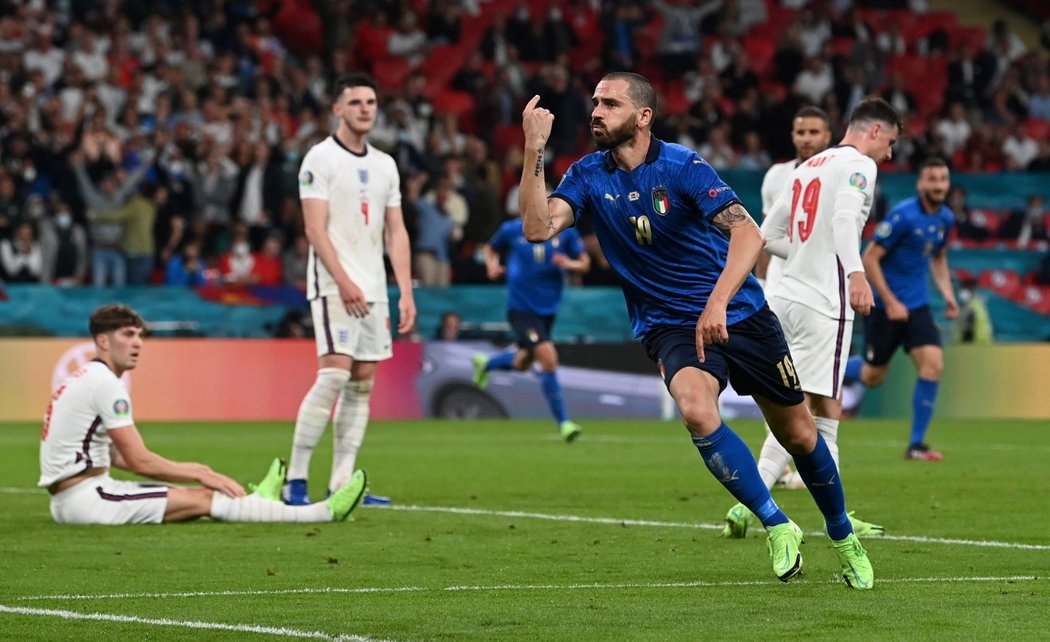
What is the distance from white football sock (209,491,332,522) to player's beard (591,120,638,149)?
346 cm

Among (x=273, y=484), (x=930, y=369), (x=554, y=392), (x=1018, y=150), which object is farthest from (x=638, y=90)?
(x=1018, y=150)

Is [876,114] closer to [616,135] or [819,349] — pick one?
[819,349]

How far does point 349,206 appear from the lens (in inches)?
409

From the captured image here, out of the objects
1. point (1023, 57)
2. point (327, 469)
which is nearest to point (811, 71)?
point (1023, 57)

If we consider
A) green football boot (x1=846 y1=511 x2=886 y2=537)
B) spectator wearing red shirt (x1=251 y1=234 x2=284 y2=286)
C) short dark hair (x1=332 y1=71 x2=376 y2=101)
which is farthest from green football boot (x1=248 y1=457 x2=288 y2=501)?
spectator wearing red shirt (x1=251 y1=234 x2=284 y2=286)

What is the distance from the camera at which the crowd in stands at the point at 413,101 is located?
21.2m

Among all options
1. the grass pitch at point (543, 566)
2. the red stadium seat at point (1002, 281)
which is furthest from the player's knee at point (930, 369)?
the red stadium seat at point (1002, 281)

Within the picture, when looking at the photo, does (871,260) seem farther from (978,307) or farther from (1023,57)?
(1023,57)

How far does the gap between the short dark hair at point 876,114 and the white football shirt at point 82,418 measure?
411 centimetres

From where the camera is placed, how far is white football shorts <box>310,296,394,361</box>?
10.3 m

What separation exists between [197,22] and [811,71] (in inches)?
367

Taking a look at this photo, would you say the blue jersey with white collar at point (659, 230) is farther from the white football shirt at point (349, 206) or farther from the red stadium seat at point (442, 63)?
the red stadium seat at point (442, 63)

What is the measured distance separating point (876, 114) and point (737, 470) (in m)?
3.22

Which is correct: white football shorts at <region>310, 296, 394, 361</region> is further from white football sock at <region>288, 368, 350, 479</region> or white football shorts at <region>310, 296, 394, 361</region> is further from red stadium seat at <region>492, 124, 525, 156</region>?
red stadium seat at <region>492, 124, 525, 156</region>
